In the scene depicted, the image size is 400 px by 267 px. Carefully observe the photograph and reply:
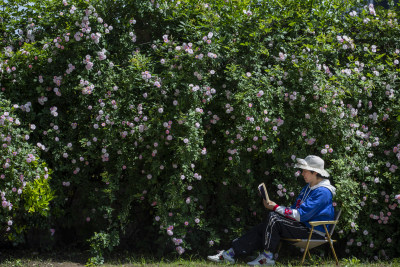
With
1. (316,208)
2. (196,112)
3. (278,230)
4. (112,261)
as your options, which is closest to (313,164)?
(316,208)

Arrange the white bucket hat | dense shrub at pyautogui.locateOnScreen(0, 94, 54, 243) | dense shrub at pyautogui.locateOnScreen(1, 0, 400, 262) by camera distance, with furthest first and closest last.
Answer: dense shrub at pyautogui.locateOnScreen(1, 0, 400, 262), the white bucket hat, dense shrub at pyautogui.locateOnScreen(0, 94, 54, 243)

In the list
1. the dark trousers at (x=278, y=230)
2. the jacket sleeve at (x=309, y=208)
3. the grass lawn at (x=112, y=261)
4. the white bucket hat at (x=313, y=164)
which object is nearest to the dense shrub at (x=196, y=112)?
the grass lawn at (x=112, y=261)

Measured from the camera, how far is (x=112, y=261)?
216 inches

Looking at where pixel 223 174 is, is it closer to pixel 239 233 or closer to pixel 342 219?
pixel 239 233

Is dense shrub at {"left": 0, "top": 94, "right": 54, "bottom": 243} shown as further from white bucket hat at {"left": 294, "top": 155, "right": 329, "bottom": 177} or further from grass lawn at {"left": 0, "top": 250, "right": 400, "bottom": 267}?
white bucket hat at {"left": 294, "top": 155, "right": 329, "bottom": 177}

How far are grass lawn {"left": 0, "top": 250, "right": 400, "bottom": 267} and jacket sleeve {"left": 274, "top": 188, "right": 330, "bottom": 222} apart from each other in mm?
507

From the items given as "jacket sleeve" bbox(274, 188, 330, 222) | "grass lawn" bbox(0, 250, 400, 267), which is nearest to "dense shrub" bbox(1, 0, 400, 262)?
"grass lawn" bbox(0, 250, 400, 267)

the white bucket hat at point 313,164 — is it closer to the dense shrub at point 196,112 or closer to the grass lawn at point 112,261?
the dense shrub at point 196,112

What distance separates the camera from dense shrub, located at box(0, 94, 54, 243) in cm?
519

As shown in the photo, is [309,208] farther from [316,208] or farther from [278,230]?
[278,230]

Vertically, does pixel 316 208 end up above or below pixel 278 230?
above

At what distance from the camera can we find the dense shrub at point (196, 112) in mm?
5574

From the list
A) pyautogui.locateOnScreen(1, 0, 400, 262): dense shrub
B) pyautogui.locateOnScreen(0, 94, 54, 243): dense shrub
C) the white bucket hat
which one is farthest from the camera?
pyautogui.locateOnScreen(1, 0, 400, 262): dense shrub

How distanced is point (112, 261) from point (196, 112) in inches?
74.0
